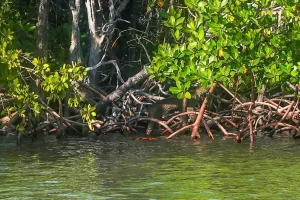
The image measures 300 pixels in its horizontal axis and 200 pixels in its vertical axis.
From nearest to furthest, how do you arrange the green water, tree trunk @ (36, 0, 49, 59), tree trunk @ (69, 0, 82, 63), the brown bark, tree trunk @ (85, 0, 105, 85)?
1. the green water
2. the brown bark
3. tree trunk @ (36, 0, 49, 59)
4. tree trunk @ (69, 0, 82, 63)
5. tree trunk @ (85, 0, 105, 85)

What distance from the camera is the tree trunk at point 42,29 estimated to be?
57.2ft

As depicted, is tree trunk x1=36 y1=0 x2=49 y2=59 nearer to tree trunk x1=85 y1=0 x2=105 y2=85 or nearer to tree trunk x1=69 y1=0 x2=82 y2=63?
tree trunk x1=69 y1=0 x2=82 y2=63

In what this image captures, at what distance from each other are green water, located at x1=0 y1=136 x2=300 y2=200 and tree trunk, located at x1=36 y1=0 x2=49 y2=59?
157cm

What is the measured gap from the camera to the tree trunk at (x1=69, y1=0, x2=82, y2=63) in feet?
59.2

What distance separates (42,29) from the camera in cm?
1752

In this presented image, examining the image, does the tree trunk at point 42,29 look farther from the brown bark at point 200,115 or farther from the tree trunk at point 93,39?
the brown bark at point 200,115

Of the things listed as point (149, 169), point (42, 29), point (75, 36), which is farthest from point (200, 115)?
point (149, 169)

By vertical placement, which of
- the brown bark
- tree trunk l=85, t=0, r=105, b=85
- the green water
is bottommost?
the green water

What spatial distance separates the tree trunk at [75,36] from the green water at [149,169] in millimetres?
1747

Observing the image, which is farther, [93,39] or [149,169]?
[93,39]

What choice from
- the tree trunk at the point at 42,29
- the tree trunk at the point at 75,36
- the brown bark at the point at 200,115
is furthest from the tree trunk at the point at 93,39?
the brown bark at the point at 200,115

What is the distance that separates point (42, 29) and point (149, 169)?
5463mm

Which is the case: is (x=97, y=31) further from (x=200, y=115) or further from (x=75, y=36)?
(x=200, y=115)

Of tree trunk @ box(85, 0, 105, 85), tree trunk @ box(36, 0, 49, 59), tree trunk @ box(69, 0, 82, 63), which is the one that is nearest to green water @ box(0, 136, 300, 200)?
tree trunk @ box(36, 0, 49, 59)
